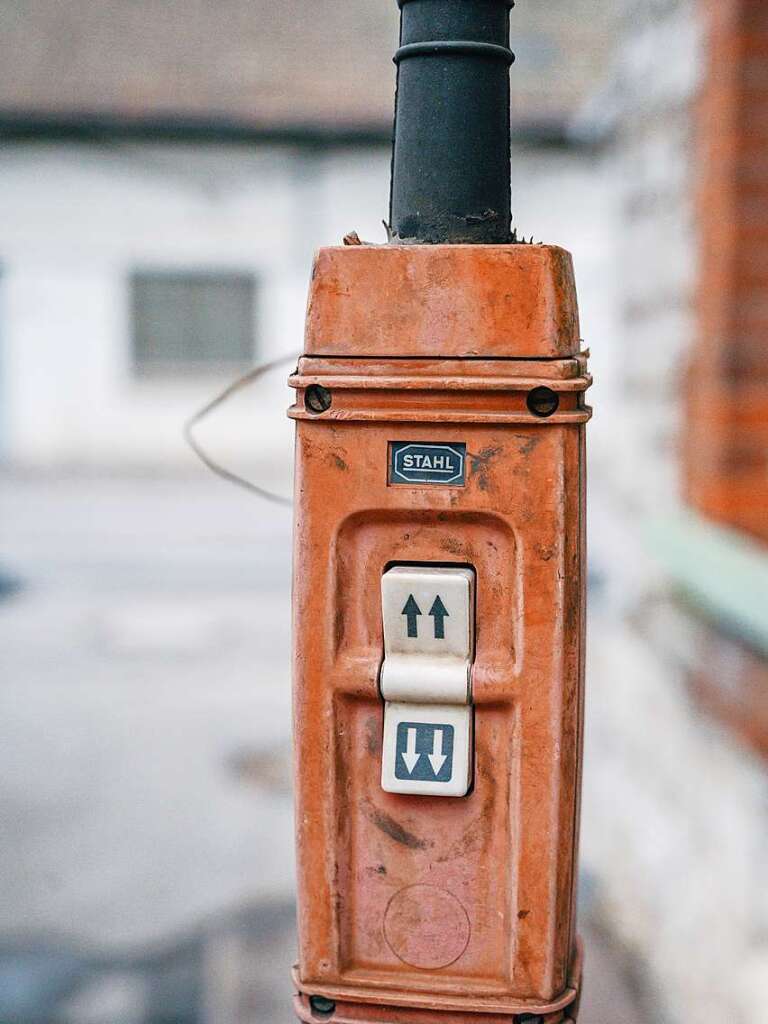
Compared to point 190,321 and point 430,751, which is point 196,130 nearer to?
point 190,321

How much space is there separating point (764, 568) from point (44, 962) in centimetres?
230

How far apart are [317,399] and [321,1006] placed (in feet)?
2.21

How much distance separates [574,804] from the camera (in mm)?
1350

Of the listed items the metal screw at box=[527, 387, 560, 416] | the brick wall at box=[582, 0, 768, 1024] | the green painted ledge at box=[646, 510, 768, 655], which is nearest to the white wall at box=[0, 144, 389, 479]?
the brick wall at box=[582, 0, 768, 1024]

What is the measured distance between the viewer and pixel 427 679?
51.4 inches

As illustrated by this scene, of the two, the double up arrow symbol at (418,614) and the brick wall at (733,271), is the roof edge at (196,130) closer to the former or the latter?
the brick wall at (733,271)

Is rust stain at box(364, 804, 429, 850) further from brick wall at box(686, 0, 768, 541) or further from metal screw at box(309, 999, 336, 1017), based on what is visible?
brick wall at box(686, 0, 768, 541)

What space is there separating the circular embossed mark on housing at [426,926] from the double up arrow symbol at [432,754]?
15 centimetres

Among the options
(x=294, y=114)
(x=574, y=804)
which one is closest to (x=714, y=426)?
(x=574, y=804)

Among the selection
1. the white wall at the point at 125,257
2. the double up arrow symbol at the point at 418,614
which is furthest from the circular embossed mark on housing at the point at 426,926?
the white wall at the point at 125,257

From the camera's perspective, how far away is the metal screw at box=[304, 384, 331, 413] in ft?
4.27

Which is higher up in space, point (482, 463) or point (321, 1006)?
point (482, 463)

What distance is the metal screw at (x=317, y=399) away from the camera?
4.27 feet

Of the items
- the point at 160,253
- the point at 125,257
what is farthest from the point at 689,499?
the point at 125,257
